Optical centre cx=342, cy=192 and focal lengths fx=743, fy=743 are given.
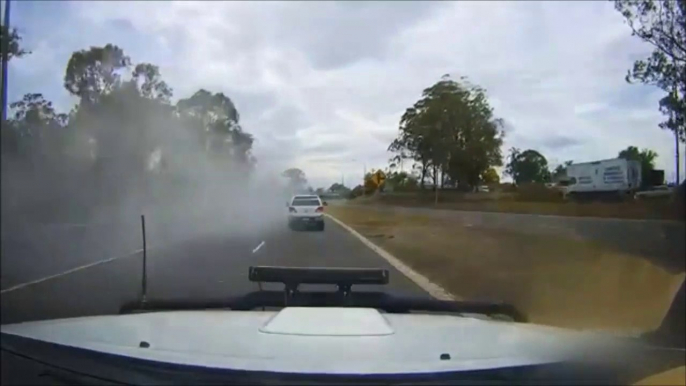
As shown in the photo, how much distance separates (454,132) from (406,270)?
5216 millimetres

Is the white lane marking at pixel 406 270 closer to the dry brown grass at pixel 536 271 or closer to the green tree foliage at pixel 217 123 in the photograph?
the dry brown grass at pixel 536 271

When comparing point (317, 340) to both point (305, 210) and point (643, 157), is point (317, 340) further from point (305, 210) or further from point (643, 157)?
point (305, 210)

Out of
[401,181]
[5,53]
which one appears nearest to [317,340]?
[5,53]

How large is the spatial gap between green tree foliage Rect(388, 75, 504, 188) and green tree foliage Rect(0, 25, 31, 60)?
293 centimetres

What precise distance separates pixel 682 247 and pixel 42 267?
14.9ft

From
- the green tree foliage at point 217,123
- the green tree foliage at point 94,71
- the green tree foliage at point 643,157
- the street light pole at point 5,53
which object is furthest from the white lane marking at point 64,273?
the green tree foliage at point 643,157

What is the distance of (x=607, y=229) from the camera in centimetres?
696

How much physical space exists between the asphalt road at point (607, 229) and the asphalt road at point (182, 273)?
104cm

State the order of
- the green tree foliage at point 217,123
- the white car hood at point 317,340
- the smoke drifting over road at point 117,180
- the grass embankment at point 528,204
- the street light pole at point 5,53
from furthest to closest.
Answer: the grass embankment at point 528,204 < the green tree foliage at point 217,123 < the smoke drifting over road at point 117,180 < the street light pole at point 5,53 < the white car hood at point 317,340

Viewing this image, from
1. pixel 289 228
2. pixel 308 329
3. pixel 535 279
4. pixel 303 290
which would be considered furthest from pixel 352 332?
pixel 535 279

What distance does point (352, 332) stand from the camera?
9.58 ft

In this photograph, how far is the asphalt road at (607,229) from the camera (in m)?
5.68

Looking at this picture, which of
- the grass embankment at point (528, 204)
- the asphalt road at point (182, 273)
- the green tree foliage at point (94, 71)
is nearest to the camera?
the green tree foliage at point (94, 71)

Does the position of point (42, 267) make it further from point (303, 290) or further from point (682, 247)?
point (682, 247)
